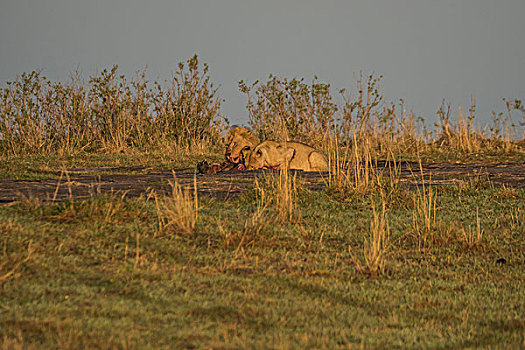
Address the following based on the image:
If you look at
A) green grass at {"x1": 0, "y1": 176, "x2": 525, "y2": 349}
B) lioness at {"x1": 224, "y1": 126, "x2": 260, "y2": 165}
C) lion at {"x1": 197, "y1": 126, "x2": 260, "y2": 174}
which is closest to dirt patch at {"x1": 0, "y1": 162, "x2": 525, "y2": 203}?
lion at {"x1": 197, "y1": 126, "x2": 260, "y2": 174}

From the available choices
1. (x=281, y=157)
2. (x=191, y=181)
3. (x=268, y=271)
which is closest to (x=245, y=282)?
(x=268, y=271)

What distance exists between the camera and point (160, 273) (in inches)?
159

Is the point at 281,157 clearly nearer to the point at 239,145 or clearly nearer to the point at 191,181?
the point at 239,145

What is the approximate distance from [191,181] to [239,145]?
99.0 inches

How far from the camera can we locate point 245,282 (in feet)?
13.1

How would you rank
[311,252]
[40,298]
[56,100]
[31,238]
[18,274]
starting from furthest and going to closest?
[56,100]
[311,252]
[31,238]
[18,274]
[40,298]

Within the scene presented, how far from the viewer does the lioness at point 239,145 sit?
1121 centimetres

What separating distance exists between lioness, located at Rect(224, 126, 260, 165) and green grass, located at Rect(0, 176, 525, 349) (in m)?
5.01

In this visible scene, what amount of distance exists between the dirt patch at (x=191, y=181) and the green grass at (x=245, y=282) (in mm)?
1111

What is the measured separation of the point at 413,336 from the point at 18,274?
2358 millimetres

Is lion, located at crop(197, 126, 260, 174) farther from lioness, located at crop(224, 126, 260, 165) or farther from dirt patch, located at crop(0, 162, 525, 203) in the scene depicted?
dirt patch, located at crop(0, 162, 525, 203)

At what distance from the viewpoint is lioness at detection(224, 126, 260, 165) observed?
11211 millimetres

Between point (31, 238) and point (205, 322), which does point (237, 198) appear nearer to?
point (31, 238)

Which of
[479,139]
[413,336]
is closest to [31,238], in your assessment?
[413,336]
